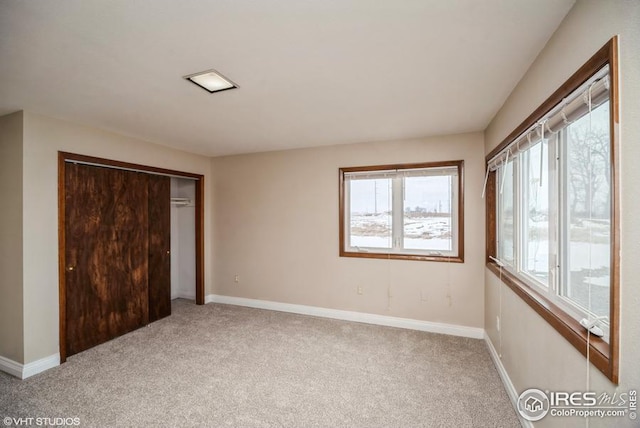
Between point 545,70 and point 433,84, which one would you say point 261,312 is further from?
point 545,70

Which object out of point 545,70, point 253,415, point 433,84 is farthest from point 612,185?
point 253,415

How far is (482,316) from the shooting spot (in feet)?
11.0

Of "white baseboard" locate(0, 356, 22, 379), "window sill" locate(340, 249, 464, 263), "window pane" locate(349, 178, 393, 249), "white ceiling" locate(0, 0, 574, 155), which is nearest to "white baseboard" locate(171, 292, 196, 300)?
"white baseboard" locate(0, 356, 22, 379)

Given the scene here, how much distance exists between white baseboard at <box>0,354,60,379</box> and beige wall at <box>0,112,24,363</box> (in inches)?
2.0

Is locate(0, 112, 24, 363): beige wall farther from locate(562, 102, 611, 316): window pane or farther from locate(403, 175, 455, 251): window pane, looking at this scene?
locate(562, 102, 611, 316): window pane

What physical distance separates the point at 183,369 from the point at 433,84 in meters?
3.32

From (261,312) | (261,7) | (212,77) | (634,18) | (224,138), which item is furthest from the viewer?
(261,312)

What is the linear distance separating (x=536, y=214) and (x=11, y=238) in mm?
4492

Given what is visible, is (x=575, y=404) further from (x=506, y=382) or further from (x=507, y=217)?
(x=507, y=217)

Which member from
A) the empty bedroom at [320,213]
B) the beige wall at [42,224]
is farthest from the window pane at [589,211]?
the beige wall at [42,224]

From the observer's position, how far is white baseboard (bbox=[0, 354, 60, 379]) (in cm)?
257

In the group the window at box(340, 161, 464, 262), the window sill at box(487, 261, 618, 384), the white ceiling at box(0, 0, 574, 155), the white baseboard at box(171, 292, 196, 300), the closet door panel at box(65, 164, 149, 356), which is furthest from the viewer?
the white baseboard at box(171, 292, 196, 300)

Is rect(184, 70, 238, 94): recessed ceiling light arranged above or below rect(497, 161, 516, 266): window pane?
above

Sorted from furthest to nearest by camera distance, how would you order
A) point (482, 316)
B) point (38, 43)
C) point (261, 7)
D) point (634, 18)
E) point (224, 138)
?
point (224, 138) → point (482, 316) → point (38, 43) → point (261, 7) → point (634, 18)
